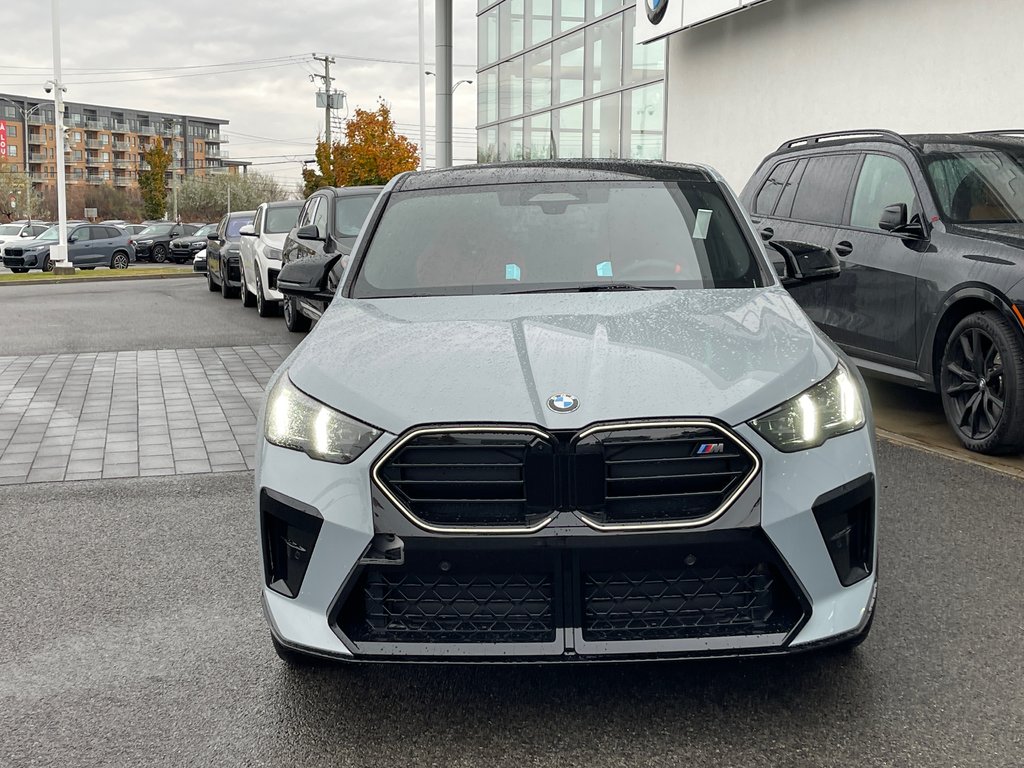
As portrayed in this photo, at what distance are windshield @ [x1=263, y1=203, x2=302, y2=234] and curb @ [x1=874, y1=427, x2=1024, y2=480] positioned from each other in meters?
11.4

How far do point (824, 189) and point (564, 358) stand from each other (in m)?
5.66

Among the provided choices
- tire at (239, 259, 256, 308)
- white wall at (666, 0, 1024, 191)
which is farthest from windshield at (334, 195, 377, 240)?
white wall at (666, 0, 1024, 191)

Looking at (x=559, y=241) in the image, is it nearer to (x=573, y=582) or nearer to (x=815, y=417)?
(x=815, y=417)

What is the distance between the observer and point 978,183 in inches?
289

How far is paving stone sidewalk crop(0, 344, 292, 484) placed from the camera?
6738 mm

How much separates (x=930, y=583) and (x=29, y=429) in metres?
6.07

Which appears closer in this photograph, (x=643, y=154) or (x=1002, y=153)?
(x=1002, y=153)

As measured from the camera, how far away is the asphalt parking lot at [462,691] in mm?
3000

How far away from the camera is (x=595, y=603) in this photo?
295 cm

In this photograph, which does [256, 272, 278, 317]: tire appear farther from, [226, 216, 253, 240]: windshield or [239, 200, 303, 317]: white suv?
[226, 216, 253, 240]: windshield

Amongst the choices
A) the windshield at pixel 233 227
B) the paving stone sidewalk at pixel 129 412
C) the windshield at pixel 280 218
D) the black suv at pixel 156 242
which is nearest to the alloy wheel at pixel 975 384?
the paving stone sidewalk at pixel 129 412

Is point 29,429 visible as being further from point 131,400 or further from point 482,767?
point 482,767

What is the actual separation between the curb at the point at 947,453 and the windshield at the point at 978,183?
1385mm

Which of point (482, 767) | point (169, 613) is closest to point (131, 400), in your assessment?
point (169, 613)
